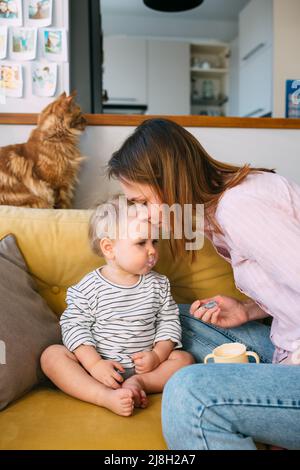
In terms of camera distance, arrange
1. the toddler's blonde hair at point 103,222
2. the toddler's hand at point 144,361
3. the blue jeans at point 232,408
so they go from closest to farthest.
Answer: the blue jeans at point 232,408
the toddler's hand at point 144,361
the toddler's blonde hair at point 103,222

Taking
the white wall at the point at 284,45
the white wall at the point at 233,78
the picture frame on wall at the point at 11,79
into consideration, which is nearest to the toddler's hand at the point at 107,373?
the picture frame on wall at the point at 11,79

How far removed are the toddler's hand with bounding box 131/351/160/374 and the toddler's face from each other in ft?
0.72

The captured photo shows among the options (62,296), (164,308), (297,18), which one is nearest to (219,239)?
(164,308)

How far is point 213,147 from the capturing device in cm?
198

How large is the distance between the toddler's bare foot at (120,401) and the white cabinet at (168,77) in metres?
4.42

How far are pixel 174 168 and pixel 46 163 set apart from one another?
676 mm

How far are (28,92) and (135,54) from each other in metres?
3.60

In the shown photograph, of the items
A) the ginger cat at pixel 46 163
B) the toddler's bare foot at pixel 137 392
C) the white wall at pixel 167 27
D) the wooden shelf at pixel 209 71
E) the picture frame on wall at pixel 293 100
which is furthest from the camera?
the wooden shelf at pixel 209 71

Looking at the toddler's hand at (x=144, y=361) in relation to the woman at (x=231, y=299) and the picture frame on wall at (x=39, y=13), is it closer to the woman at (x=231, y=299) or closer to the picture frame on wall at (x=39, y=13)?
the woman at (x=231, y=299)

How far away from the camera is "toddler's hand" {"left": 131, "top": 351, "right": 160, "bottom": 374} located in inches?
48.9

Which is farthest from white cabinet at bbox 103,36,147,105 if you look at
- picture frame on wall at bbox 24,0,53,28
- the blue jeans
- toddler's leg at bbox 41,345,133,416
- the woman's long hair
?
the blue jeans

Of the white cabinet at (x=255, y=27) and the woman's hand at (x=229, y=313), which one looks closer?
the woman's hand at (x=229, y=313)

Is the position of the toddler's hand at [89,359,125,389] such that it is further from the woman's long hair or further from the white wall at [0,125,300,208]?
the white wall at [0,125,300,208]

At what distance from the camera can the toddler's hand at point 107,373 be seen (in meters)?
1.17
